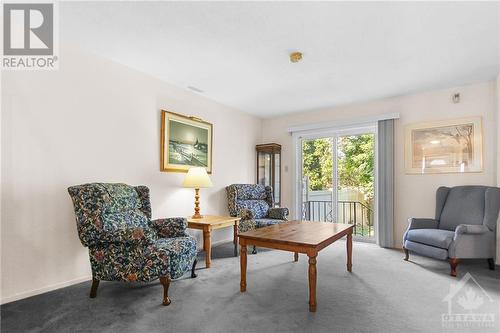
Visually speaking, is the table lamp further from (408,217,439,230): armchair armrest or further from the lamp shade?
(408,217,439,230): armchair armrest

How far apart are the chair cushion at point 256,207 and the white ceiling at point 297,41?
1860 mm

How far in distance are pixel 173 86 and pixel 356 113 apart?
3097 mm

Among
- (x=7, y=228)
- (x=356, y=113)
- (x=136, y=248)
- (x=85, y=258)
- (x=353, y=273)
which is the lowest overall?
(x=353, y=273)

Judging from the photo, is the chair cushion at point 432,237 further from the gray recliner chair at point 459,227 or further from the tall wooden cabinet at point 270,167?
the tall wooden cabinet at point 270,167

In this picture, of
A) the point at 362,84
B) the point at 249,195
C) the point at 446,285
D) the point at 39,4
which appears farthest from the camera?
the point at 249,195

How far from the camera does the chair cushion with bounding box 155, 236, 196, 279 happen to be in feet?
7.60

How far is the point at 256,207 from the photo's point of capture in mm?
4500

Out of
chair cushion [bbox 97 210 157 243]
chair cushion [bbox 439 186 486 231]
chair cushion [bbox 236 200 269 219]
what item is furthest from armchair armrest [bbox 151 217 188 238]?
chair cushion [bbox 439 186 486 231]

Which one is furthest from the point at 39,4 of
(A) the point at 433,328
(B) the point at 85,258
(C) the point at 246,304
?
(A) the point at 433,328

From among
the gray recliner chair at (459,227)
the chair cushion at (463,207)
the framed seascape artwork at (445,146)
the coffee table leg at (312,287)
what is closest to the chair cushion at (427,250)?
the gray recliner chair at (459,227)

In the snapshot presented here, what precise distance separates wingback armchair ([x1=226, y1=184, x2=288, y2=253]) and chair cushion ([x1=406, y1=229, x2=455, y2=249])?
1.77 metres

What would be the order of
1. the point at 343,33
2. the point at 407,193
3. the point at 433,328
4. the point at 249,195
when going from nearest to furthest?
the point at 433,328 < the point at 343,33 < the point at 407,193 < the point at 249,195

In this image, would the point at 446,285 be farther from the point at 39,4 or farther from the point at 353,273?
the point at 39,4

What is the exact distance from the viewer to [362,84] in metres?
3.79
